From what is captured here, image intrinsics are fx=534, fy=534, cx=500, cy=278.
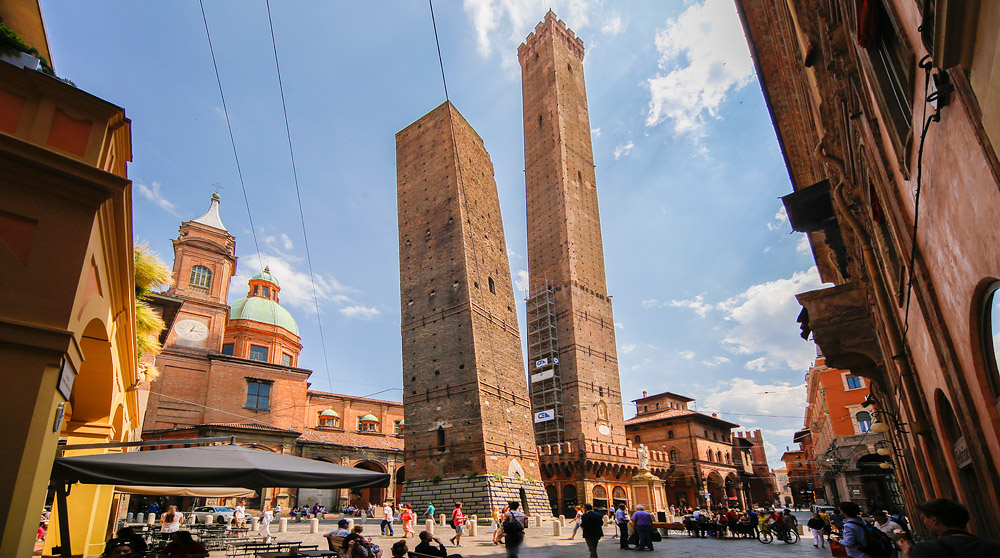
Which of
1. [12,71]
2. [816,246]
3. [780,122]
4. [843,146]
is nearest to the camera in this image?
[12,71]

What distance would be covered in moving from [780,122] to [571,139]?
3341 cm

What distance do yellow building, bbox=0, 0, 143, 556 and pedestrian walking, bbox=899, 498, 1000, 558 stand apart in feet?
17.4

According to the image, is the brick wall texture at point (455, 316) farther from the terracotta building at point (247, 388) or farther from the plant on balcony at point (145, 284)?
the plant on balcony at point (145, 284)

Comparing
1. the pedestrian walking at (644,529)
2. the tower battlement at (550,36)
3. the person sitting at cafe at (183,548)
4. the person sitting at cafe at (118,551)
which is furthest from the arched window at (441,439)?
the tower battlement at (550,36)

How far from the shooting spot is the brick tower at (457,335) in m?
22.0

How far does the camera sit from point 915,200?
14.5 feet

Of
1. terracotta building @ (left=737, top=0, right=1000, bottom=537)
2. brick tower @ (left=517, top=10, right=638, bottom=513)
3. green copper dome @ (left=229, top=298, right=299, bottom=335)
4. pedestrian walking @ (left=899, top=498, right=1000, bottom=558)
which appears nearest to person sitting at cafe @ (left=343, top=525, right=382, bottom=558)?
pedestrian walking @ (left=899, top=498, right=1000, bottom=558)

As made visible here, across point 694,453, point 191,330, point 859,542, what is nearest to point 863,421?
point 694,453

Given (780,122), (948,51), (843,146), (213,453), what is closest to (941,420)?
(843,146)

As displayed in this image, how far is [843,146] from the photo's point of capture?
7465 mm

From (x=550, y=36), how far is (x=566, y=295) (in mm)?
24887

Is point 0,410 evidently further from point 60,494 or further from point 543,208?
point 543,208

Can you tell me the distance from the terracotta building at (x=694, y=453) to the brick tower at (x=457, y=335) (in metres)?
22.3

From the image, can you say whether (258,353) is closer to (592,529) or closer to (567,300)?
(567,300)
